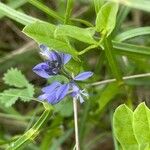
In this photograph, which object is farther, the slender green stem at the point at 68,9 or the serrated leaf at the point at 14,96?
the serrated leaf at the point at 14,96

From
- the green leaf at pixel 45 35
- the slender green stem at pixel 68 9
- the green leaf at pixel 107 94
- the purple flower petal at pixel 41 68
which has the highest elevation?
the slender green stem at pixel 68 9

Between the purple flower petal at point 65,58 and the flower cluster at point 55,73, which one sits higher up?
the purple flower petal at point 65,58

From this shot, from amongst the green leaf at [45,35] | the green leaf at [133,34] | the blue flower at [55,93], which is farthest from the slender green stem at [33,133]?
the green leaf at [133,34]

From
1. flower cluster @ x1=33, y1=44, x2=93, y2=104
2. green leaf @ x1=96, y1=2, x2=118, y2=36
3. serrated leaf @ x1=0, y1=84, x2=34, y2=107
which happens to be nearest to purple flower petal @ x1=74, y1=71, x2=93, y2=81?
flower cluster @ x1=33, y1=44, x2=93, y2=104

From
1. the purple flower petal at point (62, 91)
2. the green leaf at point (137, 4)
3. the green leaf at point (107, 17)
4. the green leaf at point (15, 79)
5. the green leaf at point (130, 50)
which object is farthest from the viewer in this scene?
the green leaf at point (15, 79)

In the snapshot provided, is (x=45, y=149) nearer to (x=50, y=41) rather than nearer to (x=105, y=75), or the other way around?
(x=105, y=75)

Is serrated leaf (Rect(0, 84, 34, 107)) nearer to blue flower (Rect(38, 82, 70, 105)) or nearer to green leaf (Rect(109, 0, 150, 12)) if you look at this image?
blue flower (Rect(38, 82, 70, 105))

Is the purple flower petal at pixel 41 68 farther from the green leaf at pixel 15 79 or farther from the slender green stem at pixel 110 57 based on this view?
the green leaf at pixel 15 79
